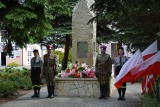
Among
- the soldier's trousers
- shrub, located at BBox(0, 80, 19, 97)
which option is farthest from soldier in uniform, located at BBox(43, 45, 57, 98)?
shrub, located at BBox(0, 80, 19, 97)

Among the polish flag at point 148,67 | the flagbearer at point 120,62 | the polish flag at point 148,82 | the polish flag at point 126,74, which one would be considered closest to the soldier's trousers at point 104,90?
the flagbearer at point 120,62

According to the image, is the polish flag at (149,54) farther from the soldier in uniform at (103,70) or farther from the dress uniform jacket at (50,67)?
the dress uniform jacket at (50,67)

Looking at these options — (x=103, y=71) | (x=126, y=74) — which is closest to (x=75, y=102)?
(x=103, y=71)

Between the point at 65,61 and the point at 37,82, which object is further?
the point at 65,61

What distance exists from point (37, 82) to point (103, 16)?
6.69 m

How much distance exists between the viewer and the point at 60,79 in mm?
13094

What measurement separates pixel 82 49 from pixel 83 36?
1.89 ft

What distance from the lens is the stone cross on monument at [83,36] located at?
15.9 metres

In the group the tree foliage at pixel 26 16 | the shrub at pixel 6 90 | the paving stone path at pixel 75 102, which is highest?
the tree foliage at pixel 26 16

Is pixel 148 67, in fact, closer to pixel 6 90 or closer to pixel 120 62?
pixel 120 62

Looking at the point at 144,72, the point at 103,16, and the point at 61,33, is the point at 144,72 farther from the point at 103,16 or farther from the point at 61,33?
the point at 61,33

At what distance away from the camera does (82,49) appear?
16.0 metres

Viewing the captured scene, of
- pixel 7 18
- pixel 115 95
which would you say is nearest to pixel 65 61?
pixel 115 95

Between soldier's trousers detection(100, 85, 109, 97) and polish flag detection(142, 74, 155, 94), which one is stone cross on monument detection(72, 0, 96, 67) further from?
polish flag detection(142, 74, 155, 94)
